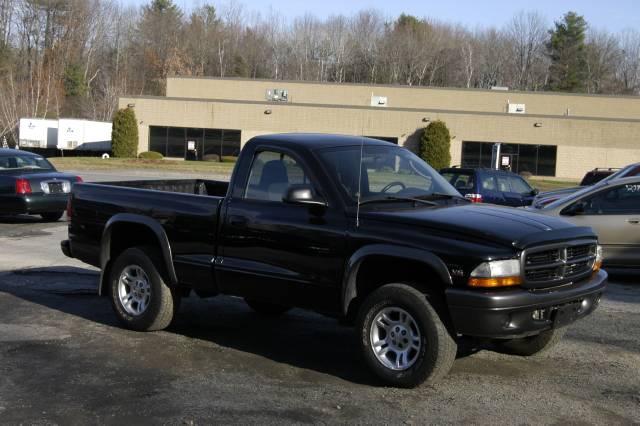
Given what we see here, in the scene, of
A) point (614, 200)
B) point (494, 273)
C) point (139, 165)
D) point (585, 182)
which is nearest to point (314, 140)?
point (494, 273)

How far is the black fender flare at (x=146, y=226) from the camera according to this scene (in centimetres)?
735

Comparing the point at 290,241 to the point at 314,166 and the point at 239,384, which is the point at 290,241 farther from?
the point at 239,384

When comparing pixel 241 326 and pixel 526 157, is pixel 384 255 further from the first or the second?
pixel 526 157

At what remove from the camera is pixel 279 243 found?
652 centimetres

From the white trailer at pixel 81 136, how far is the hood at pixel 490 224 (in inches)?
2133

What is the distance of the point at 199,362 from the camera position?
669 centimetres

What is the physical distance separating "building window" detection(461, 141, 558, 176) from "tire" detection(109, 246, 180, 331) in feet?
139

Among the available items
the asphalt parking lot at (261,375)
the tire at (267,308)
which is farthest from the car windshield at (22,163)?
the tire at (267,308)

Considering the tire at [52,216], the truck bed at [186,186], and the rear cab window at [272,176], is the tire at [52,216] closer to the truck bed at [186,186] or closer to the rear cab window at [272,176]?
the truck bed at [186,186]

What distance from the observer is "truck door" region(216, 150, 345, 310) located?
6.27 meters

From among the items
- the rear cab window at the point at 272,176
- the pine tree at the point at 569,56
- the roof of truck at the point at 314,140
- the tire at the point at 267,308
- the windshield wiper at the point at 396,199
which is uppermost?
the pine tree at the point at 569,56

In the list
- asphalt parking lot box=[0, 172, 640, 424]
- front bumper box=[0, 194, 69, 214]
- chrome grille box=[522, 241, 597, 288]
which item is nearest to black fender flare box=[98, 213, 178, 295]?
asphalt parking lot box=[0, 172, 640, 424]

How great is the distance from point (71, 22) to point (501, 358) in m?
90.8

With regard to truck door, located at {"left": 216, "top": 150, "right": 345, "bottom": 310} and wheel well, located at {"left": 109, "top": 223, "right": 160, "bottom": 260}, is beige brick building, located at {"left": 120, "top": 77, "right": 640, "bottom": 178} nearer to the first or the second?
Answer: wheel well, located at {"left": 109, "top": 223, "right": 160, "bottom": 260}
